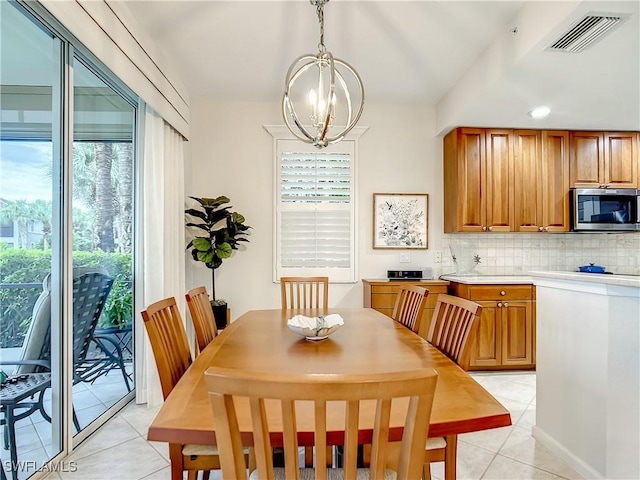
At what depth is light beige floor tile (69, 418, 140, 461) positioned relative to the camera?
2.13 m

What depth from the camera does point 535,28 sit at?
7.06 ft

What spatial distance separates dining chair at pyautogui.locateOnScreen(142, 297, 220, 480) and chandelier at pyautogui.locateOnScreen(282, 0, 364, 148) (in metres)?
1.11

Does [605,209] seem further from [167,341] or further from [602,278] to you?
[167,341]

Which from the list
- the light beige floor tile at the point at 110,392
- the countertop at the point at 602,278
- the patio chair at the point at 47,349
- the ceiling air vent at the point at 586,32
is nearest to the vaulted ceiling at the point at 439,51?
the ceiling air vent at the point at 586,32

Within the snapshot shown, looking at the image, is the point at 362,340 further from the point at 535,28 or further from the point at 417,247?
the point at 417,247

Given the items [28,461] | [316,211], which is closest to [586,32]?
[316,211]

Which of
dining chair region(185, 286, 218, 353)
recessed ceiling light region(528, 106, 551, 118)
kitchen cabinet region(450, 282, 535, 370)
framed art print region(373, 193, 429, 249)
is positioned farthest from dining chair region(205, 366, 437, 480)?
recessed ceiling light region(528, 106, 551, 118)

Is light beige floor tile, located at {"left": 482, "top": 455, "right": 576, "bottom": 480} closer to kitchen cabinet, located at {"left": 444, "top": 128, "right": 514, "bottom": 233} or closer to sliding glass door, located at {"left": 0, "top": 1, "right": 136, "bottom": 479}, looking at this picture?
kitchen cabinet, located at {"left": 444, "top": 128, "right": 514, "bottom": 233}

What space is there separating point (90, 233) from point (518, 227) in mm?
3761

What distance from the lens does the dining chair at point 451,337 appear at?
1.38m

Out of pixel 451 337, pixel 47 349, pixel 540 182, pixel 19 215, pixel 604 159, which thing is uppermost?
pixel 604 159

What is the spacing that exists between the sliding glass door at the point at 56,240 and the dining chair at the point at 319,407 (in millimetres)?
1482

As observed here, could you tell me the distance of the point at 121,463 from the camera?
6.67 ft

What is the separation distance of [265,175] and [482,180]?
2235mm
